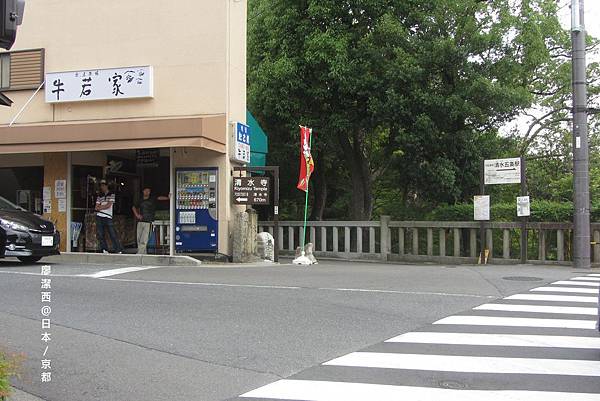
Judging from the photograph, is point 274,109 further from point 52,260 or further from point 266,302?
point 266,302

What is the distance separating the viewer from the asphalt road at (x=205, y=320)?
17.8 ft

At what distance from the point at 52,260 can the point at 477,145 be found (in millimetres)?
13627

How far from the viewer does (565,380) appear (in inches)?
209

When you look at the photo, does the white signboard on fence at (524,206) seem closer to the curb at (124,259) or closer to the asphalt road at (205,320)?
the asphalt road at (205,320)

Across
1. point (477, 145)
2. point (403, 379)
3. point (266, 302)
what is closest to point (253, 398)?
point (403, 379)

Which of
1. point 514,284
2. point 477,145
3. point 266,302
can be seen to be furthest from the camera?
point 477,145

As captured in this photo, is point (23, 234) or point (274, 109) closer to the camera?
point (23, 234)

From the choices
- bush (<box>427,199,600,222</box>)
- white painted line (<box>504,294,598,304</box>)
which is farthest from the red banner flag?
white painted line (<box>504,294,598,304</box>)

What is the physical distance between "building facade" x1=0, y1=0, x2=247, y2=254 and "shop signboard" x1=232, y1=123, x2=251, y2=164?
14 cm

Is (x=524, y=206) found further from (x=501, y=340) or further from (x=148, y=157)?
(x=148, y=157)

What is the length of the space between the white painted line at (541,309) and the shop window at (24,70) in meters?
14.3

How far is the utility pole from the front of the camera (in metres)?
14.1

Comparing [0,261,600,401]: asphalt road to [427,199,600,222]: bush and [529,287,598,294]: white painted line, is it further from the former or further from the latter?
[427,199,600,222]: bush

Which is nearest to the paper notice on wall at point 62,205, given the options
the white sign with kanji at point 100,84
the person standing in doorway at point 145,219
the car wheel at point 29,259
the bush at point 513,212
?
the person standing in doorway at point 145,219
